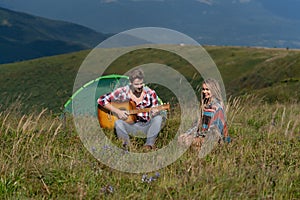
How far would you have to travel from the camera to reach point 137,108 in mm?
7035

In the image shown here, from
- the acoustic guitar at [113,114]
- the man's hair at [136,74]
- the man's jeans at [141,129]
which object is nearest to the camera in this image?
the man's jeans at [141,129]

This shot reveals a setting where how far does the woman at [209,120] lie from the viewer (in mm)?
5898

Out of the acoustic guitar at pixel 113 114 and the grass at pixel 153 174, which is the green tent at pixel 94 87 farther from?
the grass at pixel 153 174

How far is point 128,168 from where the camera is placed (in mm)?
4672

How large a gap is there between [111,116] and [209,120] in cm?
178

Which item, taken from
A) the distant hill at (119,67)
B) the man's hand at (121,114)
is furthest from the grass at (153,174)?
the distant hill at (119,67)

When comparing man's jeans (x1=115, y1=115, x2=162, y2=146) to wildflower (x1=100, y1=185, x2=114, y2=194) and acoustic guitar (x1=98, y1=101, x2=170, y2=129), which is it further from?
wildflower (x1=100, y1=185, x2=114, y2=194)

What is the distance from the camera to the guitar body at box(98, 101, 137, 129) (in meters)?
7.03

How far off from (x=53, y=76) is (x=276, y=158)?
112 meters

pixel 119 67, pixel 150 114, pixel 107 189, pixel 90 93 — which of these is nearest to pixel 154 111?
pixel 150 114

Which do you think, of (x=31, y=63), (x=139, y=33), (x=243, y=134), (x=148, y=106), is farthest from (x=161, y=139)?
(x=31, y=63)

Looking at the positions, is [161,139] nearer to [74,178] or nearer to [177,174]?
[177,174]

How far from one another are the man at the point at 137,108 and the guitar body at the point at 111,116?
7cm

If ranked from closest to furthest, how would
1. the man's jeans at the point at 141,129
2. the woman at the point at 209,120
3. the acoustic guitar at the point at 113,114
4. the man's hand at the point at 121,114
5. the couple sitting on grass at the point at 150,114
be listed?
the woman at the point at 209,120 < the couple sitting on grass at the point at 150,114 < the man's jeans at the point at 141,129 < the man's hand at the point at 121,114 < the acoustic guitar at the point at 113,114
